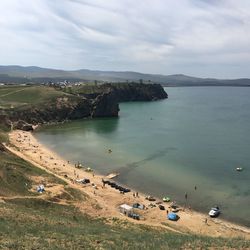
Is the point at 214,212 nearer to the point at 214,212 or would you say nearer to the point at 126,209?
the point at 214,212

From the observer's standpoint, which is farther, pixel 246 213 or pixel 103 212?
pixel 246 213

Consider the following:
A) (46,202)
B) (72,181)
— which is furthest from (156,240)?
(72,181)

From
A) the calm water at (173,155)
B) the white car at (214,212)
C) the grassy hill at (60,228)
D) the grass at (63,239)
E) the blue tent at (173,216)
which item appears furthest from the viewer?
the calm water at (173,155)

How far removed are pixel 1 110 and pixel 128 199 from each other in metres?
114

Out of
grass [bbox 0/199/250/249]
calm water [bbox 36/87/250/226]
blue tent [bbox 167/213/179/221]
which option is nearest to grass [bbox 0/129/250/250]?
grass [bbox 0/199/250/249]

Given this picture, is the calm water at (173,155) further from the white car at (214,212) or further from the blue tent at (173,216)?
the blue tent at (173,216)

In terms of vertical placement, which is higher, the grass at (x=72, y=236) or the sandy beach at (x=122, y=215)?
the grass at (x=72, y=236)

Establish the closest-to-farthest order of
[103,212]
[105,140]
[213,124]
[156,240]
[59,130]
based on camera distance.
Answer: [156,240] → [103,212] → [105,140] → [59,130] → [213,124]

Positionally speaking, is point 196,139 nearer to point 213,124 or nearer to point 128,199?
point 213,124

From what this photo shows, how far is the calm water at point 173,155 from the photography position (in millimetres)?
80938

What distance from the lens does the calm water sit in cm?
8094

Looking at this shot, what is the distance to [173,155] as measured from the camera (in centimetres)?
11506

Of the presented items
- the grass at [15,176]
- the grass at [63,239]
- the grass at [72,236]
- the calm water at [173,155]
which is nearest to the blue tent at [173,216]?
the calm water at [173,155]

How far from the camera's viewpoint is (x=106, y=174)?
9600 cm
